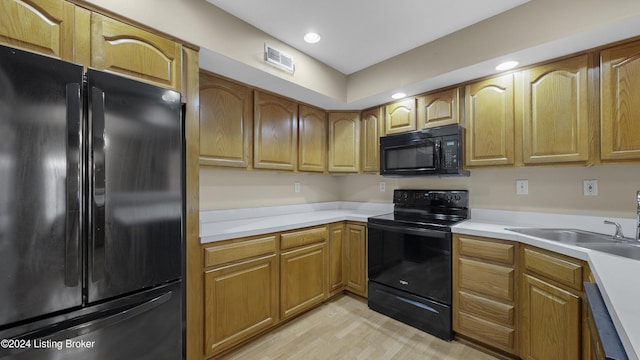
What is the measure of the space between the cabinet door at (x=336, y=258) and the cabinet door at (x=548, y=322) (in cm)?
151

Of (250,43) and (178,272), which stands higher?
(250,43)

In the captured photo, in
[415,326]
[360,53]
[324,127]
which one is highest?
[360,53]

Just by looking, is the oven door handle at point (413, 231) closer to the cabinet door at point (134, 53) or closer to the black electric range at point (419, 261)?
the black electric range at point (419, 261)

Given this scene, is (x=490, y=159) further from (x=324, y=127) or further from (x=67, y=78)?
(x=67, y=78)

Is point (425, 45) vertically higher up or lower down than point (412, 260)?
higher up

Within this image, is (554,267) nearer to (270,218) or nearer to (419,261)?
(419,261)

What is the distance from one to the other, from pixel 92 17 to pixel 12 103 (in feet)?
2.08

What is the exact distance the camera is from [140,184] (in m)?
1.22

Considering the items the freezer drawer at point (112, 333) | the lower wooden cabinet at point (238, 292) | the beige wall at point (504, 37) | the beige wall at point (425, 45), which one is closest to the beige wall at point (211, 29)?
the beige wall at point (425, 45)

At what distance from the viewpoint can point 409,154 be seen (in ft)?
8.25

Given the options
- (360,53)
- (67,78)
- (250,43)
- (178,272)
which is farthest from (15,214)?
(360,53)

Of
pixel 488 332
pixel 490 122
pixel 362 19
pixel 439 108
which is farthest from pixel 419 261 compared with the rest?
pixel 362 19

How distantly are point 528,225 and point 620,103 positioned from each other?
Answer: 1013 mm

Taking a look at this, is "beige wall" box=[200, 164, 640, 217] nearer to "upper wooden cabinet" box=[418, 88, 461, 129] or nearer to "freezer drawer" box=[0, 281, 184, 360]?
"upper wooden cabinet" box=[418, 88, 461, 129]
